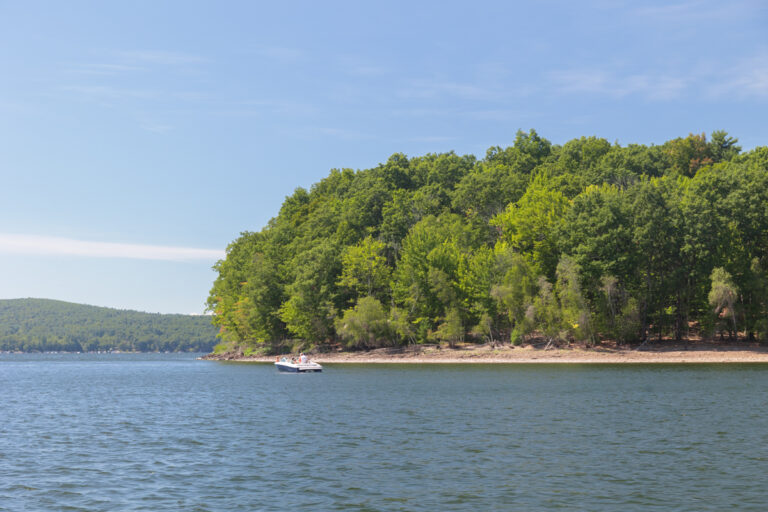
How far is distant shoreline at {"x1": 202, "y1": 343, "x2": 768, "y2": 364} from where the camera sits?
97.8 meters

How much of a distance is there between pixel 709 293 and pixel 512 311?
30425 millimetres

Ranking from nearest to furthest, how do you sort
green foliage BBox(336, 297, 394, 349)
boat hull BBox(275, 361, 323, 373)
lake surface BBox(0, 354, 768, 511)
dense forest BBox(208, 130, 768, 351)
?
lake surface BBox(0, 354, 768, 511), boat hull BBox(275, 361, 323, 373), dense forest BBox(208, 130, 768, 351), green foliage BBox(336, 297, 394, 349)

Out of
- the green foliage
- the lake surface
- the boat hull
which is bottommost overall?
the boat hull

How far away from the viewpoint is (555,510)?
20.6 metres

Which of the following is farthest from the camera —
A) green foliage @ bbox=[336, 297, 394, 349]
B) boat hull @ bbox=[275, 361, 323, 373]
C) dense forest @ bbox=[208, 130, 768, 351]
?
green foliage @ bbox=[336, 297, 394, 349]

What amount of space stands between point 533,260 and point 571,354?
18940mm

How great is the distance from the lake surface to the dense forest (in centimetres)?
4520

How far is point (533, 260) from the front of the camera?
381 feet

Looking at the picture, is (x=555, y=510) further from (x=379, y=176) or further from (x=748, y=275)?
(x=379, y=176)

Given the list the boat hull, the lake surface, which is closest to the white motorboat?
the boat hull

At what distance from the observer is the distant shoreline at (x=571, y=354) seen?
97.8 metres

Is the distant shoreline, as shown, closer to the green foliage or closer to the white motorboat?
the green foliage

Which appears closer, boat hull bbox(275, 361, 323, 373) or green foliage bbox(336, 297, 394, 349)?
boat hull bbox(275, 361, 323, 373)

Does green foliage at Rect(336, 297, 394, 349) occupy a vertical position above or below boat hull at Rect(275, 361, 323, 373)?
above
